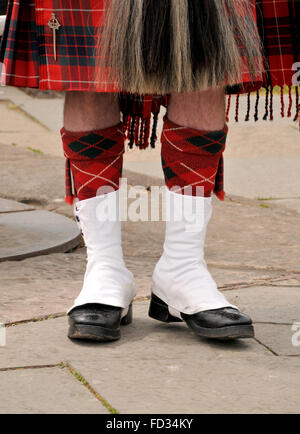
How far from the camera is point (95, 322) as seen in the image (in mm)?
1760

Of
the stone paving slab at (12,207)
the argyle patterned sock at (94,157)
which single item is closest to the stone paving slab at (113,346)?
the argyle patterned sock at (94,157)

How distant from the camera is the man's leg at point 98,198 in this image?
180 cm

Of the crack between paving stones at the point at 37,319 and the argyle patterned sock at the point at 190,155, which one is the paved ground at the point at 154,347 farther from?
the argyle patterned sock at the point at 190,155

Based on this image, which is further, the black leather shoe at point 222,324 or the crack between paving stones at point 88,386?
the black leather shoe at point 222,324

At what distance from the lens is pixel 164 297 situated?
1876 mm

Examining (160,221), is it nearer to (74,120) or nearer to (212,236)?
(212,236)

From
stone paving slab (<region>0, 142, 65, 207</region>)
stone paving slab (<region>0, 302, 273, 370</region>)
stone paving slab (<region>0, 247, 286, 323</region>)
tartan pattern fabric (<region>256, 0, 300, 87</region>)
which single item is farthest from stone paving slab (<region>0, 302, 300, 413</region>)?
stone paving slab (<region>0, 142, 65, 207</region>)

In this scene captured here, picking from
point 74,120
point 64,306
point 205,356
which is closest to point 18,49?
point 74,120

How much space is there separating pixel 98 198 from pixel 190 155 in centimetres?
24

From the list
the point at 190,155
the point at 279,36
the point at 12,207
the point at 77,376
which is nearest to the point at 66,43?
the point at 190,155

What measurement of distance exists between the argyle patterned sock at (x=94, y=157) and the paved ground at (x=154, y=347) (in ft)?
1.15
